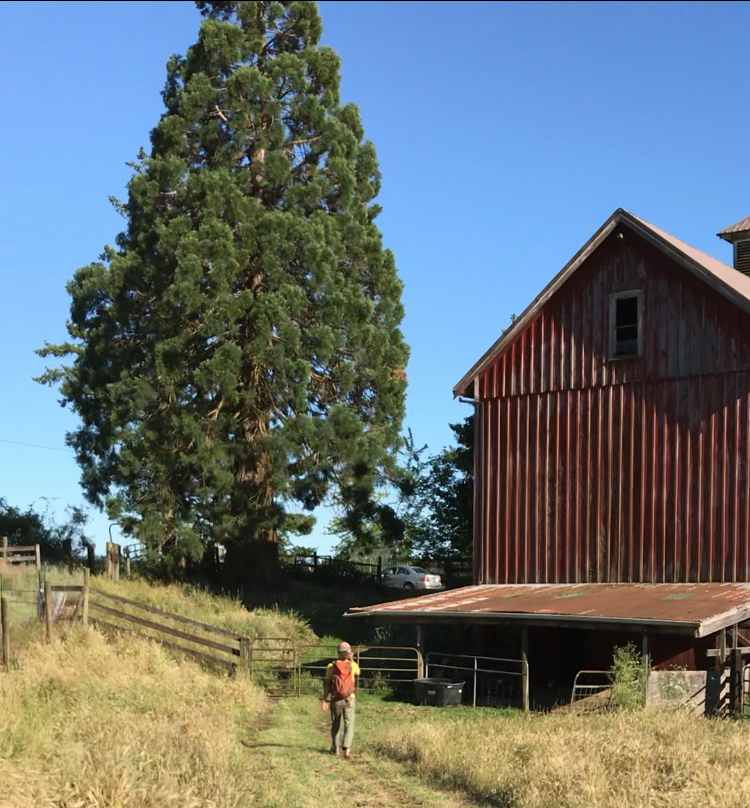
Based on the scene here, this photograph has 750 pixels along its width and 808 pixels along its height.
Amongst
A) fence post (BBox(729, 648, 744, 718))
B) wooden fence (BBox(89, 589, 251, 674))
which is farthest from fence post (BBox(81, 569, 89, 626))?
fence post (BBox(729, 648, 744, 718))

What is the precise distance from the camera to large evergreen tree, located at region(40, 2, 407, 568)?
36531 millimetres

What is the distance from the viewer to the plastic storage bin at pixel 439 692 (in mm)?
24125

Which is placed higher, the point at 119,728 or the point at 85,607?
the point at 85,607

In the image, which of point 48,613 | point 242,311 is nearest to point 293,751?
point 48,613

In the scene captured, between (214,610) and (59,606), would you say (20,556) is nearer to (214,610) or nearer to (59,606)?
(214,610)

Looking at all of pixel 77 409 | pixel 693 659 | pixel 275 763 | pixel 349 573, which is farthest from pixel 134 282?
pixel 275 763

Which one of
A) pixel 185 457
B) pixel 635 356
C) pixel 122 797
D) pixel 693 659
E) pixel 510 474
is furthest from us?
pixel 185 457

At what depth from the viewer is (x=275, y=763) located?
16.4 meters

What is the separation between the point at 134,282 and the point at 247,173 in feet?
17.3

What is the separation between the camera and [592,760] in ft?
46.1

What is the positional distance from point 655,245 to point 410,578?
27931mm

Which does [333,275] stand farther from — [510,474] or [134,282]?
[510,474]

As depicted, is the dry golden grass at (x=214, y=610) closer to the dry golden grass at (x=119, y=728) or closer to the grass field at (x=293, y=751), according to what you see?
the dry golden grass at (x=119, y=728)

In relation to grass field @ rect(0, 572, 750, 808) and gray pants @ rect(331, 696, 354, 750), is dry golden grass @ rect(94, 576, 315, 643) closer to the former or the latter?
grass field @ rect(0, 572, 750, 808)
